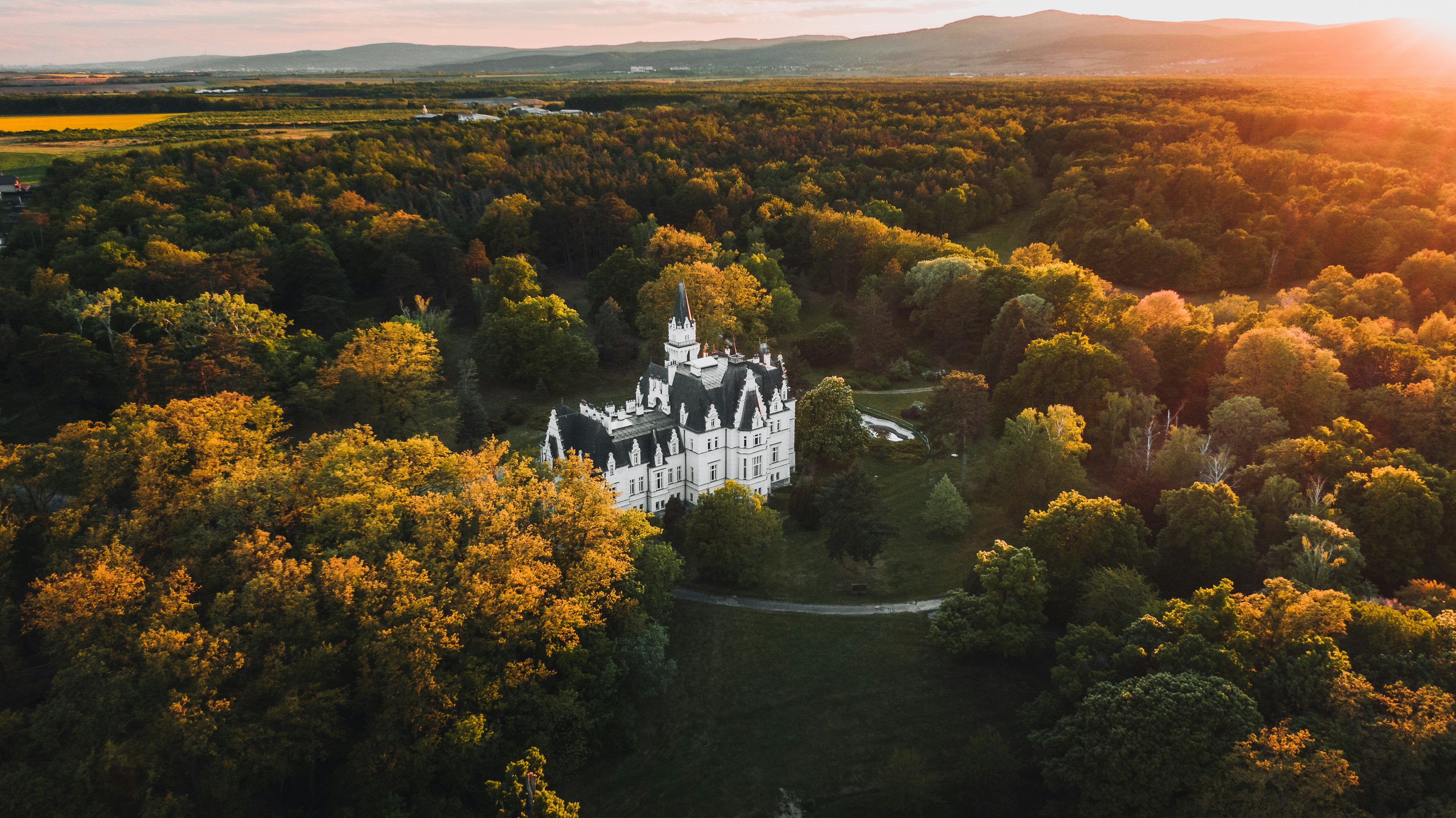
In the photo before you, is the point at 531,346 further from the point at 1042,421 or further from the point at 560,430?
the point at 1042,421

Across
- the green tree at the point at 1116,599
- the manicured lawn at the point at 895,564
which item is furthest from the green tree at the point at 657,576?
the green tree at the point at 1116,599

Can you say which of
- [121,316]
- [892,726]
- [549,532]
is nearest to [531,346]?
[121,316]

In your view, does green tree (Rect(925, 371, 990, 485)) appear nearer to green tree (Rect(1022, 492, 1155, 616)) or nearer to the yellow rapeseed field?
green tree (Rect(1022, 492, 1155, 616))

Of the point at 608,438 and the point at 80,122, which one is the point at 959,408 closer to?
the point at 608,438

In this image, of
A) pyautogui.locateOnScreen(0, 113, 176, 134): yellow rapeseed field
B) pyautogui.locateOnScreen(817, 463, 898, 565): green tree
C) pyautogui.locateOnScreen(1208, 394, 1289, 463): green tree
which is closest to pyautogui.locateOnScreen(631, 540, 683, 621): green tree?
pyautogui.locateOnScreen(817, 463, 898, 565): green tree

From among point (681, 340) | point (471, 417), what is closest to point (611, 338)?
point (471, 417)

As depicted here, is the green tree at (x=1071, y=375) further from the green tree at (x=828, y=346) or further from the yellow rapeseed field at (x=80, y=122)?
the yellow rapeseed field at (x=80, y=122)
